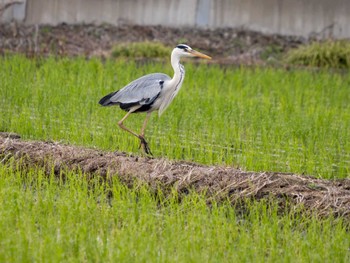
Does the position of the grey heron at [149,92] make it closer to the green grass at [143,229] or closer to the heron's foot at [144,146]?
the heron's foot at [144,146]

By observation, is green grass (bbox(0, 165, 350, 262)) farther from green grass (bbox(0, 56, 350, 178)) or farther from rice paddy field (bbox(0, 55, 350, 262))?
green grass (bbox(0, 56, 350, 178))

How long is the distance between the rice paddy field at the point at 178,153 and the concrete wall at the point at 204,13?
98.2 inches

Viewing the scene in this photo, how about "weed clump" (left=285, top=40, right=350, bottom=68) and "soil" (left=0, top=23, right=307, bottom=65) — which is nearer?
"weed clump" (left=285, top=40, right=350, bottom=68)

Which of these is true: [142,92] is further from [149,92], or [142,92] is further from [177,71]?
[177,71]

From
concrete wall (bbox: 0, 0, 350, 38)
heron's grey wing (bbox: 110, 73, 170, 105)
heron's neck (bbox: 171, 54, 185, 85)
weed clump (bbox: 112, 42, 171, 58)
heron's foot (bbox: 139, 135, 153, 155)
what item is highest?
concrete wall (bbox: 0, 0, 350, 38)

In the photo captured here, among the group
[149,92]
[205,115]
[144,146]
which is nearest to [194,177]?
[144,146]

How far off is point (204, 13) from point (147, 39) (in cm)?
117

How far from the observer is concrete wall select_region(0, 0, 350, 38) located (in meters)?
14.8

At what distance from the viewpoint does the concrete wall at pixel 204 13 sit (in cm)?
1481

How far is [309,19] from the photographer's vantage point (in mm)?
14891

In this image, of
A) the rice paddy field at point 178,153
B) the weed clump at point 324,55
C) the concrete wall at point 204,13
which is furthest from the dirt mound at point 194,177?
the concrete wall at point 204,13

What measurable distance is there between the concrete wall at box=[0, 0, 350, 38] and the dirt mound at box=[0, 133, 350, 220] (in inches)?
327

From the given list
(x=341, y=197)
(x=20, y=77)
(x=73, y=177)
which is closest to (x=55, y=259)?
(x=73, y=177)

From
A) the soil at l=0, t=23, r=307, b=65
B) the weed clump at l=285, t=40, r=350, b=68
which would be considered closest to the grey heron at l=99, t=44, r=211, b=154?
the soil at l=0, t=23, r=307, b=65
